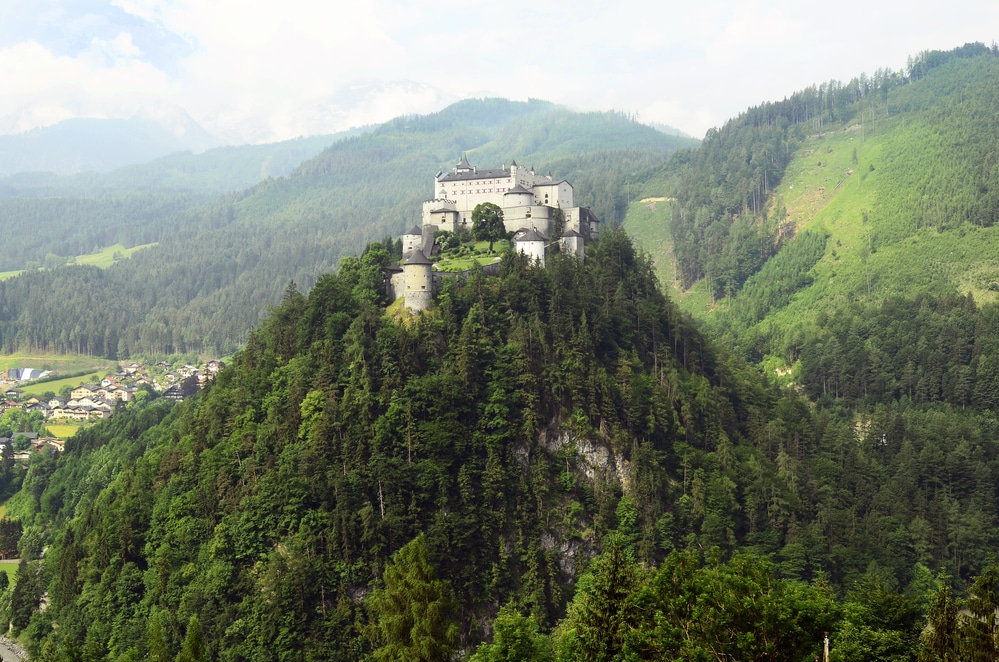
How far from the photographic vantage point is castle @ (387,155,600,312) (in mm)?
103850

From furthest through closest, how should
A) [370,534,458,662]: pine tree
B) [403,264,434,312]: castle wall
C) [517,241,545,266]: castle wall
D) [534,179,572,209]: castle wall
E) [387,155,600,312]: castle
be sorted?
[534,179,572,209]: castle wall
[387,155,600,312]: castle
[517,241,545,266]: castle wall
[403,264,434,312]: castle wall
[370,534,458,662]: pine tree

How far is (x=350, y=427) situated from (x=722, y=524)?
3384cm

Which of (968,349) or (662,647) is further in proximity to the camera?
(968,349)

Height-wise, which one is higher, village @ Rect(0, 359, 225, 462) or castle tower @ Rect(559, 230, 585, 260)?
castle tower @ Rect(559, 230, 585, 260)

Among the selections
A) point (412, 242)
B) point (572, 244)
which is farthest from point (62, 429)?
point (572, 244)

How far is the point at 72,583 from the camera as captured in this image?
279ft

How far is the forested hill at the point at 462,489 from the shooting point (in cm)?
7575


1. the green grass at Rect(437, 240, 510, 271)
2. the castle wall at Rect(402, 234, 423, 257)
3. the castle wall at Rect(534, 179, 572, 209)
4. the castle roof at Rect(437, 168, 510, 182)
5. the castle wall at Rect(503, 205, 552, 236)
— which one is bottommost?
the green grass at Rect(437, 240, 510, 271)

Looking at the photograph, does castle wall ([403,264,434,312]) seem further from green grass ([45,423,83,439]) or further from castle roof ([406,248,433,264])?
green grass ([45,423,83,439])

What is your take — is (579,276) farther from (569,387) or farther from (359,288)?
(359,288)

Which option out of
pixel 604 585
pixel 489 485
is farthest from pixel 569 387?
pixel 604 585

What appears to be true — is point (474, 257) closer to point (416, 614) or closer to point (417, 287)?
point (417, 287)

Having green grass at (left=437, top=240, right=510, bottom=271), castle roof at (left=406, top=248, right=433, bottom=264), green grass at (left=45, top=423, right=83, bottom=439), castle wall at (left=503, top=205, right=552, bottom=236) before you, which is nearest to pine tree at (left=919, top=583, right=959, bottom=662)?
castle roof at (left=406, top=248, right=433, bottom=264)

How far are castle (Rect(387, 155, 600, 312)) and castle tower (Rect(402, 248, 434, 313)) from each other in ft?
9.49
